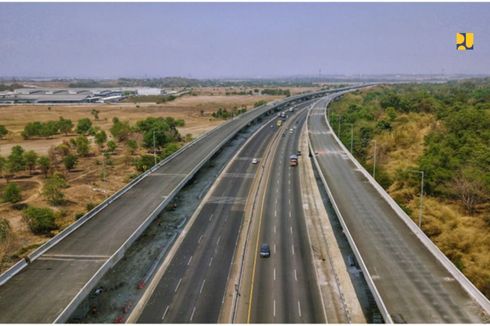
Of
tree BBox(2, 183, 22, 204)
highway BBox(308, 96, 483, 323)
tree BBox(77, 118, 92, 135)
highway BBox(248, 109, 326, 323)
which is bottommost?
highway BBox(248, 109, 326, 323)

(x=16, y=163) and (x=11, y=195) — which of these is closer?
(x=11, y=195)

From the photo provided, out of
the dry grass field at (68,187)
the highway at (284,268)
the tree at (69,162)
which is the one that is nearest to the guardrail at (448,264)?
the highway at (284,268)

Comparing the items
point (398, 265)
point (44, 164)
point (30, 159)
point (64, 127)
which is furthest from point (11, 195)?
point (64, 127)

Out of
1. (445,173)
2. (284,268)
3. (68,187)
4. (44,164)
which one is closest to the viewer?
(284,268)

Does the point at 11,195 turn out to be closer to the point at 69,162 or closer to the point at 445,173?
the point at 69,162

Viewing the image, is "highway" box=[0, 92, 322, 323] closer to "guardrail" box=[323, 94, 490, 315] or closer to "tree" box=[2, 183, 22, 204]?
"tree" box=[2, 183, 22, 204]

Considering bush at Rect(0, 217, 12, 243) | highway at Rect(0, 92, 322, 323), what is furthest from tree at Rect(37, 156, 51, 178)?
bush at Rect(0, 217, 12, 243)
